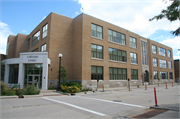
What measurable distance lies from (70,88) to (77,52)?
28.1 ft

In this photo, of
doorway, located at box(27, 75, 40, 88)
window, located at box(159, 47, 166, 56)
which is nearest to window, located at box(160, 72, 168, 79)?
window, located at box(159, 47, 166, 56)

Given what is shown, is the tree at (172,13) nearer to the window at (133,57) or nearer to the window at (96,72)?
the window at (96,72)

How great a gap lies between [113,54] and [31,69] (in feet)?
53.4

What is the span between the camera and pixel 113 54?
29.4 meters

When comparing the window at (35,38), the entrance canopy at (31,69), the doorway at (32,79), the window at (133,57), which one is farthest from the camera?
the window at (133,57)

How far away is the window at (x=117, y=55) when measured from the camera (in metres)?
29.0

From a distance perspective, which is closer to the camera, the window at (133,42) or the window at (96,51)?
the window at (96,51)

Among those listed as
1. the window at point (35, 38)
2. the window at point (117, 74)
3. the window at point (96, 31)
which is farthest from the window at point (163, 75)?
→ the window at point (35, 38)

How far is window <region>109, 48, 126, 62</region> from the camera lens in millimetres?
29005

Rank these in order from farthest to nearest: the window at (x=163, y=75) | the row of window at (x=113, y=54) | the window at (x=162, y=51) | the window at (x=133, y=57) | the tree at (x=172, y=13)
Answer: the window at (x=162, y=51) < the window at (x=163, y=75) < the window at (x=133, y=57) < the row of window at (x=113, y=54) < the tree at (x=172, y=13)

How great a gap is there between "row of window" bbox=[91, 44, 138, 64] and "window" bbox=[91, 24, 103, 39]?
208 centimetres

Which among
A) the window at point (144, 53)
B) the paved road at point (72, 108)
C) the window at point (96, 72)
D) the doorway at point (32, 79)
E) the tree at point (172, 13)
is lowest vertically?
the paved road at point (72, 108)

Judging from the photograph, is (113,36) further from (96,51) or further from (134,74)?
(134,74)

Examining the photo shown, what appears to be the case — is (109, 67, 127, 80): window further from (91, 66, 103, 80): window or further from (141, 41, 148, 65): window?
(141, 41, 148, 65): window
